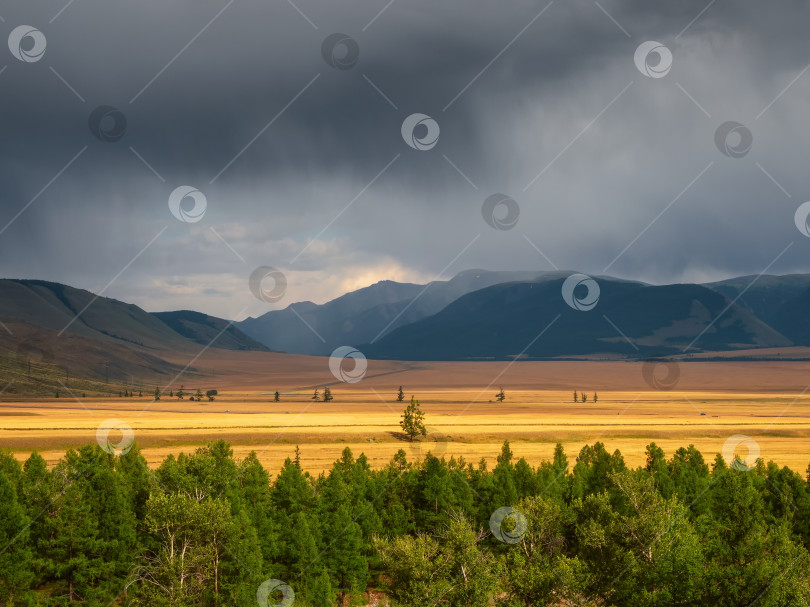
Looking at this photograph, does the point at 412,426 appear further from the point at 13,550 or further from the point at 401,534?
the point at 13,550

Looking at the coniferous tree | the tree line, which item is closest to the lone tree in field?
the tree line

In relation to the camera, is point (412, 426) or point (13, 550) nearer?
point (13, 550)

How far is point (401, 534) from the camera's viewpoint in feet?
236

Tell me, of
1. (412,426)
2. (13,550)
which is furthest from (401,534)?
(412,426)

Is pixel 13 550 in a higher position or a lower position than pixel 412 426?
lower

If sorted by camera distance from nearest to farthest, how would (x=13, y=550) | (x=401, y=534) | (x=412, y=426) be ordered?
(x=13, y=550)
(x=401, y=534)
(x=412, y=426)

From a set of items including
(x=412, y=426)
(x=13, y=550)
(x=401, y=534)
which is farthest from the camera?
(x=412, y=426)

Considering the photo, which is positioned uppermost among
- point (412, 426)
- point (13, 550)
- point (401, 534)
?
point (412, 426)

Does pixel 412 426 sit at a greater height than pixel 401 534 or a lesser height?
greater

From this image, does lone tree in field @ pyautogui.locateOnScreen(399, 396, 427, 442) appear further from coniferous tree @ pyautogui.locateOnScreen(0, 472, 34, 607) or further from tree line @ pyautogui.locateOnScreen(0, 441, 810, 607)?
coniferous tree @ pyautogui.locateOnScreen(0, 472, 34, 607)

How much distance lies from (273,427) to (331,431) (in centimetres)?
1928

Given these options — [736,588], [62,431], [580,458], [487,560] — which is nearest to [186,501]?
[487,560]

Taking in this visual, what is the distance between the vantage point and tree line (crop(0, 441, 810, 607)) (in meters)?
44.5

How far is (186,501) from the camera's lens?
171 feet
